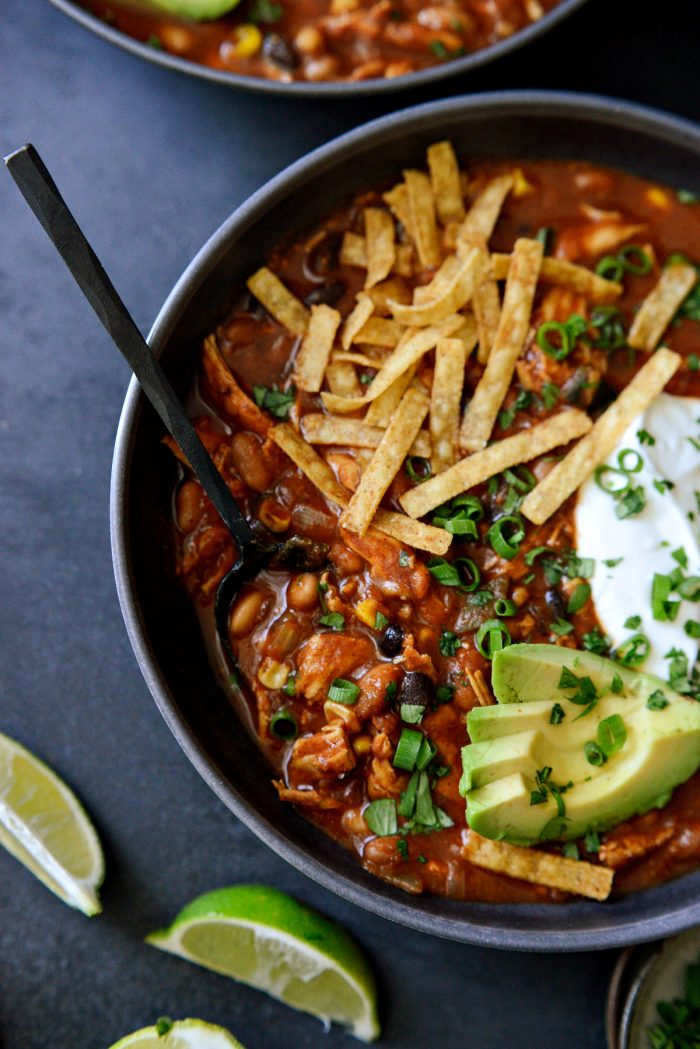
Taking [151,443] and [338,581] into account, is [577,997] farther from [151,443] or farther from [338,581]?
[151,443]

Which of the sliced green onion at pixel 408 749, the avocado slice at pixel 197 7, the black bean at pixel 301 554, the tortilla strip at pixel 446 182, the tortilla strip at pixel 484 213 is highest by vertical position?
the avocado slice at pixel 197 7


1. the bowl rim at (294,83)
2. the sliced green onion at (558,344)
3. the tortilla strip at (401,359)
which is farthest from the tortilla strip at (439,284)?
the bowl rim at (294,83)

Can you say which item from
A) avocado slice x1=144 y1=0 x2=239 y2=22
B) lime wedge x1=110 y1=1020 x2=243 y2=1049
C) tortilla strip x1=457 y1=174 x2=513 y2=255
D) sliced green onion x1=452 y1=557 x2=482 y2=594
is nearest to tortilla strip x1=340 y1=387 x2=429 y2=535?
sliced green onion x1=452 y1=557 x2=482 y2=594

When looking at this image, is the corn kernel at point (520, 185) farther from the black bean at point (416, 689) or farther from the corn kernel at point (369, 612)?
the black bean at point (416, 689)

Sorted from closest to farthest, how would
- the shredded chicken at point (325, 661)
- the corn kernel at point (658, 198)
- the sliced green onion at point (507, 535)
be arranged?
the shredded chicken at point (325, 661), the sliced green onion at point (507, 535), the corn kernel at point (658, 198)

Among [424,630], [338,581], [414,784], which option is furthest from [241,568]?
[414,784]

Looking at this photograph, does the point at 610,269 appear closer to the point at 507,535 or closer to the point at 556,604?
the point at 507,535
